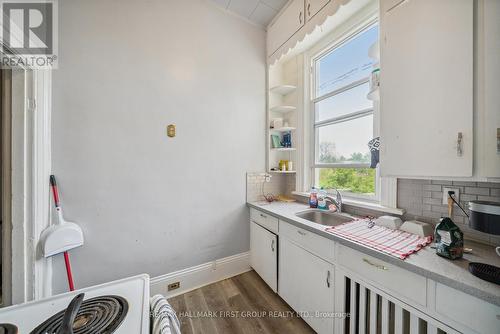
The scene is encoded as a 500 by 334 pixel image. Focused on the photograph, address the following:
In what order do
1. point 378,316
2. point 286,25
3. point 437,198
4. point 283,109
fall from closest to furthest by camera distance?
point 378,316, point 437,198, point 286,25, point 283,109

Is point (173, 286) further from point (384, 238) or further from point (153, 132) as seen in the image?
point (384, 238)

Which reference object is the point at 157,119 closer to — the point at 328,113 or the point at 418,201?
the point at 328,113

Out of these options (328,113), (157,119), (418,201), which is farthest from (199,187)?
(418,201)

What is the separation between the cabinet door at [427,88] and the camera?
Answer: 36.3 inches

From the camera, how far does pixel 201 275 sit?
201 centimetres

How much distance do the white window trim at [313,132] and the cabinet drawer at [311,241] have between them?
1.92ft

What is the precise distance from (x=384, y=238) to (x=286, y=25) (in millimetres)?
2232

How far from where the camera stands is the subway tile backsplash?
42.1 inches

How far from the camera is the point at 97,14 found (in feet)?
5.05

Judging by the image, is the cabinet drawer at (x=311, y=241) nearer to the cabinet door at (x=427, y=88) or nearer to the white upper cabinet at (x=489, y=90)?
the cabinet door at (x=427, y=88)

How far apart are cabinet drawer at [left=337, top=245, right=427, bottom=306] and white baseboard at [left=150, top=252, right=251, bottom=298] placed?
1.34 meters

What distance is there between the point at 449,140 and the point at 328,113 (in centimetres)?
129

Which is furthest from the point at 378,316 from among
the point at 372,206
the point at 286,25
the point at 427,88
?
the point at 286,25

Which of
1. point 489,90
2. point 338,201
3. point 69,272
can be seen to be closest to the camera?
point 489,90
